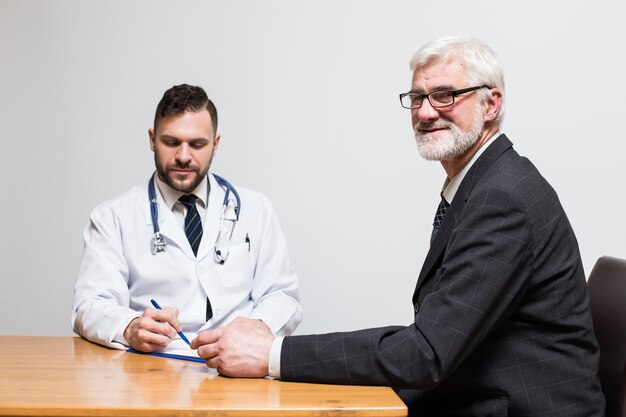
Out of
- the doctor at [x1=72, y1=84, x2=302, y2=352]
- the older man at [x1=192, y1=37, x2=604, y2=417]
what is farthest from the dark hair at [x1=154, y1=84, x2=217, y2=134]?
the older man at [x1=192, y1=37, x2=604, y2=417]

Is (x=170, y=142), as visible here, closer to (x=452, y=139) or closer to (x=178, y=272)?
(x=178, y=272)

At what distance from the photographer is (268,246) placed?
107 inches

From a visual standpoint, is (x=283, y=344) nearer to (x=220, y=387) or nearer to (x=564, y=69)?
(x=220, y=387)

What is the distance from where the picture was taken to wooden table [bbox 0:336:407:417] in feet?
4.60

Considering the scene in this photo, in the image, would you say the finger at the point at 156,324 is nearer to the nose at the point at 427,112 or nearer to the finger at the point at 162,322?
the finger at the point at 162,322

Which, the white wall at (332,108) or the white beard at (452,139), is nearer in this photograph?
the white beard at (452,139)

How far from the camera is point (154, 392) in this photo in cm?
152

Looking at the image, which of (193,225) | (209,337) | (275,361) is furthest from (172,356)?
(193,225)

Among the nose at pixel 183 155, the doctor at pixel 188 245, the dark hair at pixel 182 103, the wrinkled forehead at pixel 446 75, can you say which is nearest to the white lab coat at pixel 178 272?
the doctor at pixel 188 245

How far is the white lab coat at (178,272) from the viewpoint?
95.3 inches

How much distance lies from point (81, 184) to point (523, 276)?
2.38 m

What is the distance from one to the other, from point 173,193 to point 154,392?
3.87 feet

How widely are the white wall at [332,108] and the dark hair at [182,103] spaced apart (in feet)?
2.49

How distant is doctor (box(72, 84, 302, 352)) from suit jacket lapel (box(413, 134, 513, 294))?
748 mm
